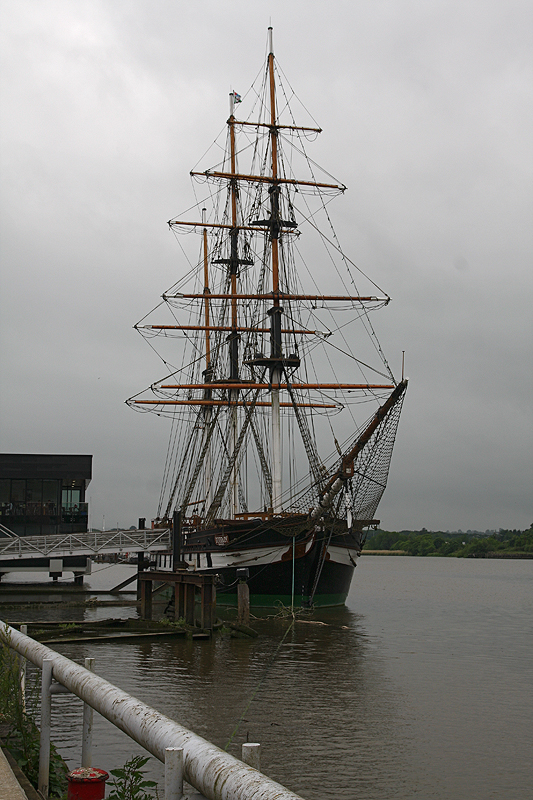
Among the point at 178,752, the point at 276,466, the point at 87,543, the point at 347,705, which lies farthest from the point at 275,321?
the point at 178,752

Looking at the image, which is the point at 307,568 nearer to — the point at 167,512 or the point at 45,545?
the point at 45,545

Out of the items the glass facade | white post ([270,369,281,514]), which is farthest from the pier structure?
white post ([270,369,281,514])

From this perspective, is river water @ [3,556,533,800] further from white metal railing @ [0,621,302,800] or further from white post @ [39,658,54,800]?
white metal railing @ [0,621,302,800]

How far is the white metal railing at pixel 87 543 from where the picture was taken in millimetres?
36750

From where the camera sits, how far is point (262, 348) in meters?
40.6

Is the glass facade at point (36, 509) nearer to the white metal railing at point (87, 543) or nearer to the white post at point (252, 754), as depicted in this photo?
the white metal railing at point (87, 543)

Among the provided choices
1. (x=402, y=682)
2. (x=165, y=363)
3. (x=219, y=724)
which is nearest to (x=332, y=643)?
(x=402, y=682)

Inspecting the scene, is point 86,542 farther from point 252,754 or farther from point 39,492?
point 252,754

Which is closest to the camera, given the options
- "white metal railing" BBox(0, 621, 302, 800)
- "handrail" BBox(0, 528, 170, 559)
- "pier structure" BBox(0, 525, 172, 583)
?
"white metal railing" BBox(0, 621, 302, 800)

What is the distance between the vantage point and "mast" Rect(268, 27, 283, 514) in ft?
112

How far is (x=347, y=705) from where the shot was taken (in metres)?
14.6

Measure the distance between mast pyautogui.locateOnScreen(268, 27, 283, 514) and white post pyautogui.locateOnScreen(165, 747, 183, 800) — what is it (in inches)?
1202

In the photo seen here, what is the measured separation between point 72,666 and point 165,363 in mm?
40681

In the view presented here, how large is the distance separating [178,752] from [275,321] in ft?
112
